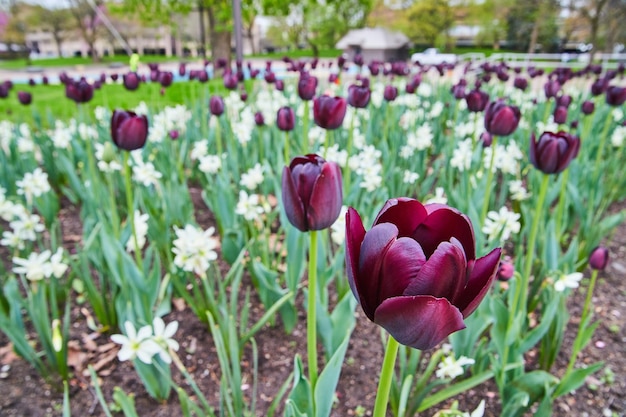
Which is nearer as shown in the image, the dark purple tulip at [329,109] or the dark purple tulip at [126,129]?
the dark purple tulip at [126,129]

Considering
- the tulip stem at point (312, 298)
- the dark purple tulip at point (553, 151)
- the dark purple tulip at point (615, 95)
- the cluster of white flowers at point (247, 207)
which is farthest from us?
the dark purple tulip at point (615, 95)

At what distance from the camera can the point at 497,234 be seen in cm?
188

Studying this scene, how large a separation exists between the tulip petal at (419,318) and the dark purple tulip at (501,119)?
4.63 feet

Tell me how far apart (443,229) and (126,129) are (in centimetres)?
125

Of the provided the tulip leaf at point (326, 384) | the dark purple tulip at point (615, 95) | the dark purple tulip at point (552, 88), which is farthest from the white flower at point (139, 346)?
the dark purple tulip at point (552, 88)

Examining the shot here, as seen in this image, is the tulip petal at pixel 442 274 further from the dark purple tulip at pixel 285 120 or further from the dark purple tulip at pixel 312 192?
the dark purple tulip at pixel 285 120

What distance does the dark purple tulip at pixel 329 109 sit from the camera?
1.76 meters

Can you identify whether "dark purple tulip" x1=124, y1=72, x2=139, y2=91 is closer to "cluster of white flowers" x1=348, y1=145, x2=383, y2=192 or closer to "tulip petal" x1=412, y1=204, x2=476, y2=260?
"cluster of white flowers" x1=348, y1=145, x2=383, y2=192

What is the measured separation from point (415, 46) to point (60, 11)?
2556 cm

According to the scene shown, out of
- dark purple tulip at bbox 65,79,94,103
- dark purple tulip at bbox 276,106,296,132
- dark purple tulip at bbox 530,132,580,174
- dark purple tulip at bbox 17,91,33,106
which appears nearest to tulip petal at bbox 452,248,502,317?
dark purple tulip at bbox 530,132,580,174

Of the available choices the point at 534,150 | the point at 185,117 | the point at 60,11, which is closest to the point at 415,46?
the point at 60,11

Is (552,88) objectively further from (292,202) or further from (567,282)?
(292,202)

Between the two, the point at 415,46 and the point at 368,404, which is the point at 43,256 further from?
the point at 415,46

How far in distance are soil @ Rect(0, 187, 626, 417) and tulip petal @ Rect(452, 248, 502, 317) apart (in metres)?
1.13
